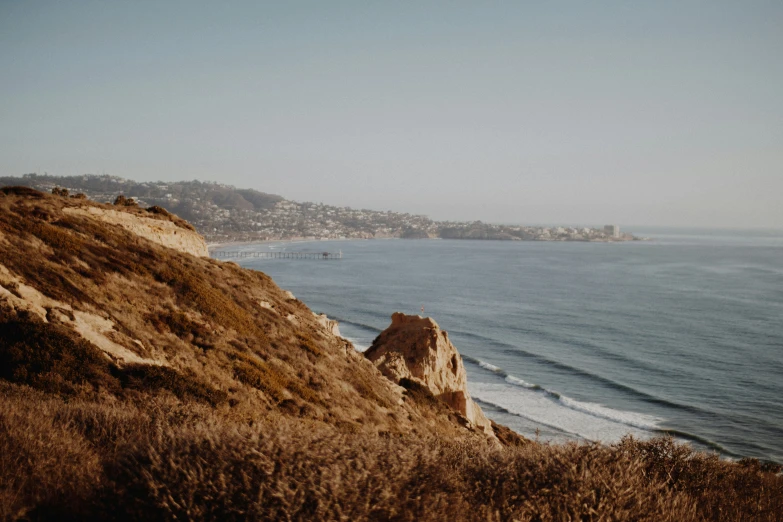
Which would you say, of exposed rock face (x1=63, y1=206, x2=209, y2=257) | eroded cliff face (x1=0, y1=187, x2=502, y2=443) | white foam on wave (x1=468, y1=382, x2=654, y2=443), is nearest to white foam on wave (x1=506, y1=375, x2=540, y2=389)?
white foam on wave (x1=468, y1=382, x2=654, y2=443)

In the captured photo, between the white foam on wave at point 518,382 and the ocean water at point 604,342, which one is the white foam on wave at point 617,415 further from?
the white foam on wave at point 518,382

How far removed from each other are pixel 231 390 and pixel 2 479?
7607 mm

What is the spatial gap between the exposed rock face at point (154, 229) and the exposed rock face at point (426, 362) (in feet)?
30.9

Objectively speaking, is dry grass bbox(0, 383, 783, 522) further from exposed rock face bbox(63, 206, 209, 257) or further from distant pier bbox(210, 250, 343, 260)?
distant pier bbox(210, 250, 343, 260)

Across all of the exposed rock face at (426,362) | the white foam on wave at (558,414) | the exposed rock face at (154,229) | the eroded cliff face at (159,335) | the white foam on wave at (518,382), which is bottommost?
the white foam on wave at (558,414)

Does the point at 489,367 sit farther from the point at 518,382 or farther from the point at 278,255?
the point at 278,255

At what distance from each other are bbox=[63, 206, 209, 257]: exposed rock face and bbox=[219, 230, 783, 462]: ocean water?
17055mm

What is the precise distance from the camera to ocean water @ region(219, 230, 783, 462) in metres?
34.0

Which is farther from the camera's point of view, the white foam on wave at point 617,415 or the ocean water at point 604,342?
the ocean water at point 604,342

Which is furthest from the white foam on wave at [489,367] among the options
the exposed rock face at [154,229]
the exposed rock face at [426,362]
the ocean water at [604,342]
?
the exposed rock face at [154,229]

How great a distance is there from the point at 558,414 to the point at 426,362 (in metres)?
14.5

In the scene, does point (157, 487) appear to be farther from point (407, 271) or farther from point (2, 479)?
point (407, 271)

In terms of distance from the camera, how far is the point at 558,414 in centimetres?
3516

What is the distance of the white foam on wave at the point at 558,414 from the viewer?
3212 cm
